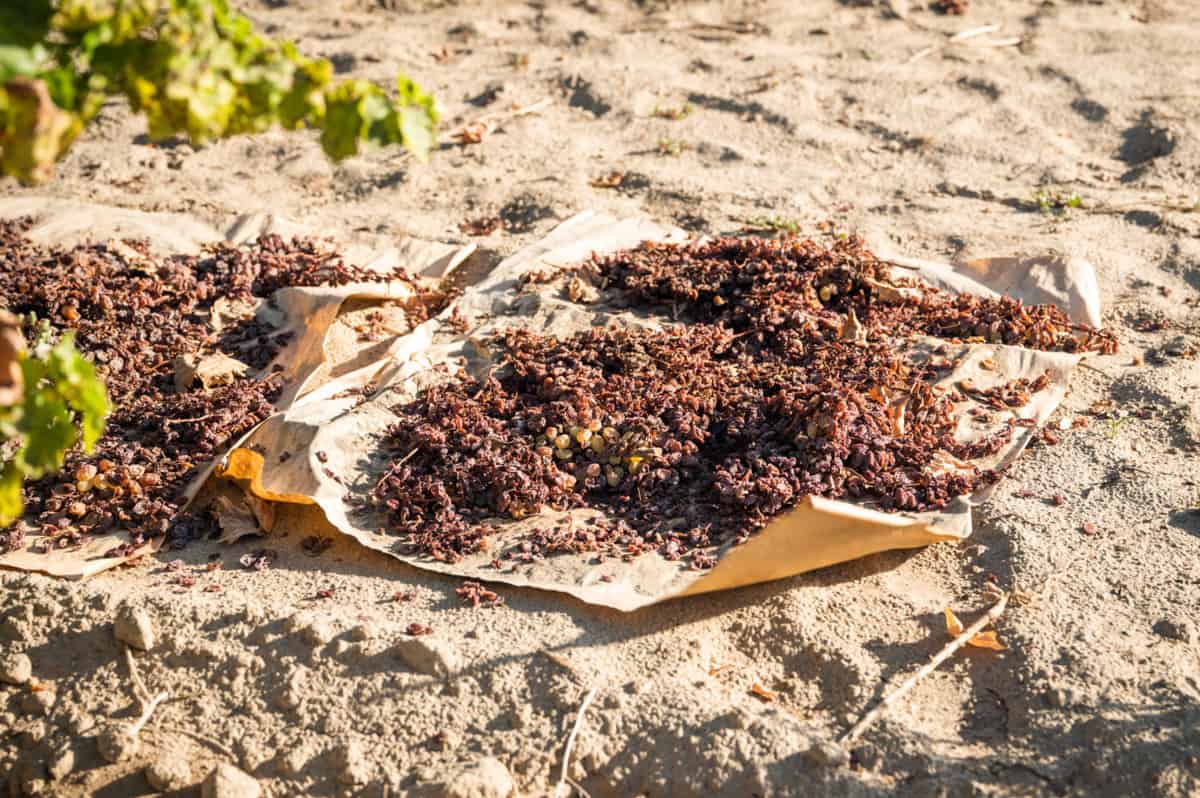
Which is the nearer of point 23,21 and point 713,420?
point 23,21

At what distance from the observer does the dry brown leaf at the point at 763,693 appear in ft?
9.53

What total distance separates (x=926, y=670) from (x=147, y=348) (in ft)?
10.2

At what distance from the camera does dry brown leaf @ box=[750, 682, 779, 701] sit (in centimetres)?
290

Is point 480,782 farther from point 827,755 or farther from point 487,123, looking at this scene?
point 487,123

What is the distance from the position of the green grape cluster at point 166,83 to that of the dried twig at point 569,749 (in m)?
1.46

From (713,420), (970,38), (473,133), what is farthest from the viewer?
(970,38)

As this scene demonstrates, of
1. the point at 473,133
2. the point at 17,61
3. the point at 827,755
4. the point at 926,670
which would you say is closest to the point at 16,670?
the point at 17,61

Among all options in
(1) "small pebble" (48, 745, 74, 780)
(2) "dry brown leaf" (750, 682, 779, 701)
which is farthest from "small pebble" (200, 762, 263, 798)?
(2) "dry brown leaf" (750, 682, 779, 701)

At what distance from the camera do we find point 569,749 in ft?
8.95

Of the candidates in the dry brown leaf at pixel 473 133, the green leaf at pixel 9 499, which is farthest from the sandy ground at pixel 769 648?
the green leaf at pixel 9 499

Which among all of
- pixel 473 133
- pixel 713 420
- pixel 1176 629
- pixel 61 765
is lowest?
pixel 61 765

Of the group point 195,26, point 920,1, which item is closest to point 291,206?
point 195,26

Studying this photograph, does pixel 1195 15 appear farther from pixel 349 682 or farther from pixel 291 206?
pixel 349 682

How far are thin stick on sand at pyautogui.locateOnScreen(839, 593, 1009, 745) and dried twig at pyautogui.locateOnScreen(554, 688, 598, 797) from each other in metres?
0.65
